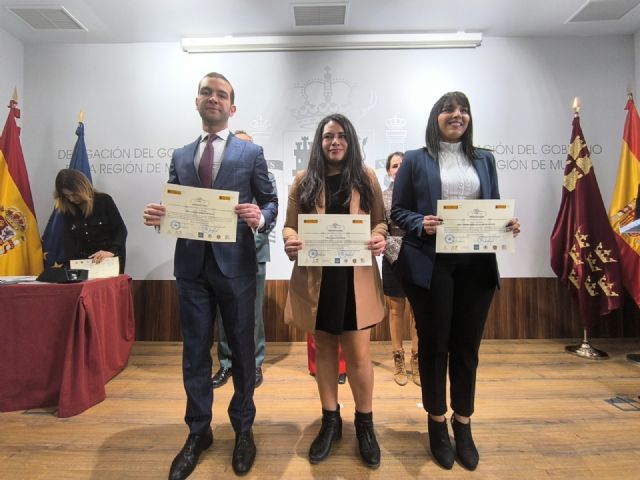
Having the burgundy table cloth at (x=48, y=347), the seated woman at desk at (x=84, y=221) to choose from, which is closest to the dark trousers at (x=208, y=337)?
the burgundy table cloth at (x=48, y=347)

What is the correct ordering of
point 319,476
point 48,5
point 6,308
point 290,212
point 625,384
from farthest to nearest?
point 48,5 < point 625,384 < point 6,308 < point 290,212 < point 319,476

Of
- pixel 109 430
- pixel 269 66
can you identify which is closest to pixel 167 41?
pixel 269 66

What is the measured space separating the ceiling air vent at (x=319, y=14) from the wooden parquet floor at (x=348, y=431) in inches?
118

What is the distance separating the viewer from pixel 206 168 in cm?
138

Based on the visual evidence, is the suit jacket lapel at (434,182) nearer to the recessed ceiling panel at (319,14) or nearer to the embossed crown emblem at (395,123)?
the embossed crown emblem at (395,123)

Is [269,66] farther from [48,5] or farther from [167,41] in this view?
[48,5]

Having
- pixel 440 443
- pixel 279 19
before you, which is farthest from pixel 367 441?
pixel 279 19

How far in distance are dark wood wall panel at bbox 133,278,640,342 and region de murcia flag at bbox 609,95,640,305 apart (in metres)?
0.54

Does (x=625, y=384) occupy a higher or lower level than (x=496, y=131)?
lower

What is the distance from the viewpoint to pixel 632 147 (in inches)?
116

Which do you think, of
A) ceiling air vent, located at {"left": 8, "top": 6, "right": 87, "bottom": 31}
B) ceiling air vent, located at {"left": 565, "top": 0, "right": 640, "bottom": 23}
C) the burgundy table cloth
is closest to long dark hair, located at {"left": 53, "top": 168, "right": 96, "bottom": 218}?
the burgundy table cloth

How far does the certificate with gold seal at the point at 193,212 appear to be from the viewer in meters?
1.25

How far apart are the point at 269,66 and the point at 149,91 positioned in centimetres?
121

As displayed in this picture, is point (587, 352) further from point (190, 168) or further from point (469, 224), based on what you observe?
point (190, 168)
